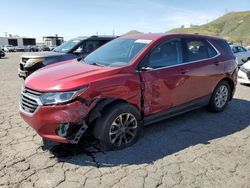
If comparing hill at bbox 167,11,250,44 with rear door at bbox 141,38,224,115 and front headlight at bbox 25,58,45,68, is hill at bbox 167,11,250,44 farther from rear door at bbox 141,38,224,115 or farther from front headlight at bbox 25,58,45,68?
rear door at bbox 141,38,224,115

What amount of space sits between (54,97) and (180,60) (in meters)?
2.44

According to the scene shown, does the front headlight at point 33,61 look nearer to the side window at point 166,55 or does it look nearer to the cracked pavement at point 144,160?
the cracked pavement at point 144,160

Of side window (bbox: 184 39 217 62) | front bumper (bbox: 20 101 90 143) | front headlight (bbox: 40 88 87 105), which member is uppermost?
side window (bbox: 184 39 217 62)

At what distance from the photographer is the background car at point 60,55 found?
335 inches

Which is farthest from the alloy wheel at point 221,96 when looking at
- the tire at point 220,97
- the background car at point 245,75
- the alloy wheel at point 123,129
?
the background car at point 245,75

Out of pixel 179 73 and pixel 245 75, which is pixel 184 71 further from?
pixel 245 75

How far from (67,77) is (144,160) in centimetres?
160

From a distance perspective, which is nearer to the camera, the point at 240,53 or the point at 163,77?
the point at 163,77

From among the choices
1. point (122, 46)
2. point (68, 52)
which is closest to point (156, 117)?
point (122, 46)

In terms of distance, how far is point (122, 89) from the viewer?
3979 millimetres

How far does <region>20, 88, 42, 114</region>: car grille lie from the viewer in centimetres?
372

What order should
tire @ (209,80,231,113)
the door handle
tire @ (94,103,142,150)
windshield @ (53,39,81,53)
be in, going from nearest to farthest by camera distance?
tire @ (94,103,142,150)
the door handle
tire @ (209,80,231,113)
windshield @ (53,39,81,53)

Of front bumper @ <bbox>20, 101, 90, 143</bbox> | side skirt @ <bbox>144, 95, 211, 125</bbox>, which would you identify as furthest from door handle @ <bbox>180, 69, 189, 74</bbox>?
front bumper @ <bbox>20, 101, 90, 143</bbox>

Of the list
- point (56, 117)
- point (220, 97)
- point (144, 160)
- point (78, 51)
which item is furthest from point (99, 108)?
point (78, 51)
